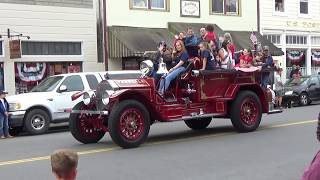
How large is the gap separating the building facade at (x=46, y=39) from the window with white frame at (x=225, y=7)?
23.9 feet

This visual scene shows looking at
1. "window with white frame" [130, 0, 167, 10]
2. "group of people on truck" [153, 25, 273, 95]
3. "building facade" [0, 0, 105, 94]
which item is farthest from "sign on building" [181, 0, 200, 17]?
"group of people on truck" [153, 25, 273, 95]

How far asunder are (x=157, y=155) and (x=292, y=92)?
15182mm

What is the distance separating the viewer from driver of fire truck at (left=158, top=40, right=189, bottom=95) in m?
12.8

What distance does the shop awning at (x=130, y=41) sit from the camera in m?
23.6

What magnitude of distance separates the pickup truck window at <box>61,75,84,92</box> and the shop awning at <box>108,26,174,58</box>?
612 cm

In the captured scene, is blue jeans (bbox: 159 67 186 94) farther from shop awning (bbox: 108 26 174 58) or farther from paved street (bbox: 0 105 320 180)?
shop awning (bbox: 108 26 174 58)

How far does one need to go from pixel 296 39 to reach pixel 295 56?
38.7 inches

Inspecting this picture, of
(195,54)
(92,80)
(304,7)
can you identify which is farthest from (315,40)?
(195,54)

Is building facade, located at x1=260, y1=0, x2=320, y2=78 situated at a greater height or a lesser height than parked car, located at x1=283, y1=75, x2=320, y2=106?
greater

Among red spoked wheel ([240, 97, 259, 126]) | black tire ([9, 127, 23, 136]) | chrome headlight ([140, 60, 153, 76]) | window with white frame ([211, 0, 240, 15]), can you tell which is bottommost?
black tire ([9, 127, 23, 136])

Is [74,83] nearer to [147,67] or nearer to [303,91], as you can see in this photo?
[147,67]

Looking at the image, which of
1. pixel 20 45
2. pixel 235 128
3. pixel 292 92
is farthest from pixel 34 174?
pixel 292 92

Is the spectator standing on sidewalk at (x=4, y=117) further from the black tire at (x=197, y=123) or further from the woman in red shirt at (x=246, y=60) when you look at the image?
the woman in red shirt at (x=246, y=60)

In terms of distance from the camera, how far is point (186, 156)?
10.7 meters
